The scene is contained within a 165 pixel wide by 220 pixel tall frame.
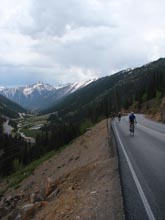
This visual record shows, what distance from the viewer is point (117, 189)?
35.0 feet

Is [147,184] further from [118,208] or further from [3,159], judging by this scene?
[3,159]

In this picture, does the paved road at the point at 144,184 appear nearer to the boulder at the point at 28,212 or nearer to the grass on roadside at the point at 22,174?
the boulder at the point at 28,212

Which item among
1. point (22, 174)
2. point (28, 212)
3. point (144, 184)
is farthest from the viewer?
point (22, 174)

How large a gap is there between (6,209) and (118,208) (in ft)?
37.9

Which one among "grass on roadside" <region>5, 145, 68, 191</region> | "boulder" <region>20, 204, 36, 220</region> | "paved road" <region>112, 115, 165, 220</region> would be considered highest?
"paved road" <region>112, 115, 165, 220</region>

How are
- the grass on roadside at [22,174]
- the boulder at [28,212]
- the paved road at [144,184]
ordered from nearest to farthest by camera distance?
the paved road at [144,184] → the boulder at [28,212] → the grass on roadside at [22,174]

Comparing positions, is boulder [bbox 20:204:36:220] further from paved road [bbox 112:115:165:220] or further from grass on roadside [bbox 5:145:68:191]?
grass on roadside [bbox 5:145:68:191]

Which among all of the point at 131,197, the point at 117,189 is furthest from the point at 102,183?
the point at 131,197

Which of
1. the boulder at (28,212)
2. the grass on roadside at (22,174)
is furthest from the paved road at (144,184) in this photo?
the grass on roadside at (22,174)

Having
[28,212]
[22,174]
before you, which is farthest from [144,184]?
[22,174]

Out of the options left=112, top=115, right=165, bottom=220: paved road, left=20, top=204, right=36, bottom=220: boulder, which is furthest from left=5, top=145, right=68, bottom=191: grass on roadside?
left=20, top=204, right=36, bottom=220: boulder

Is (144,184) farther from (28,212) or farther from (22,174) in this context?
(22,174)

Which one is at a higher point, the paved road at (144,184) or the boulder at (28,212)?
the paved road at (144,184)

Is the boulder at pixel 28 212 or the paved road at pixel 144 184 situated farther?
the boulder at pixel 28 212
